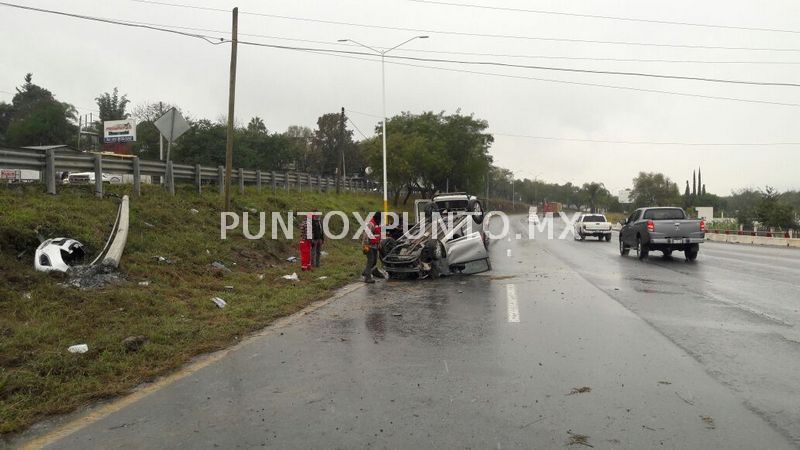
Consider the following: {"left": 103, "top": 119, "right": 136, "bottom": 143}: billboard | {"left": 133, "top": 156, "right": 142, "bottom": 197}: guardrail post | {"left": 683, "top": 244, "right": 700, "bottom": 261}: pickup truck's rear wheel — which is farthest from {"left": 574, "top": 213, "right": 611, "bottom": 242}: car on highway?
{"left": 103, "top": 119, "right": 136, "bottom": 143}: billboard

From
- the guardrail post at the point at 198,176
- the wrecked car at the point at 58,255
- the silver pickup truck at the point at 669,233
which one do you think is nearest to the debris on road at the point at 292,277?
the wrecked car at the point at 58,255

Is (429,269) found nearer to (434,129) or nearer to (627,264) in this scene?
(627,264)

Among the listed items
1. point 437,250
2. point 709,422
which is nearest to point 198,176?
point 437,250

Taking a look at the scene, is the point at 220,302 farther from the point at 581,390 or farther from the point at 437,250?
the point at 581,390

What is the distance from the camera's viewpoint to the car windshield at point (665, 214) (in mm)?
19125

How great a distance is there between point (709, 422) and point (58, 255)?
9.91 metres

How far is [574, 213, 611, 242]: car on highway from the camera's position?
3397cm

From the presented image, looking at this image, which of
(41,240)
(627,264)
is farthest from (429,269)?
(41,240)

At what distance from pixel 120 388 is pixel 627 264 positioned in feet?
50.2

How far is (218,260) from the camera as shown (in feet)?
44.3

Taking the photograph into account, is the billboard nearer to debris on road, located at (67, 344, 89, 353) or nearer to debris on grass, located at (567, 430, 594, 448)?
debris on road, located at (67, 344, 89, 353)

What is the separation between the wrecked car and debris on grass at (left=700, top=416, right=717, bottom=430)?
9.45m

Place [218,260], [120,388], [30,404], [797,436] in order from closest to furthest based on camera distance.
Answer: [797,436] < [30,404] < [120,388] < [218,260]

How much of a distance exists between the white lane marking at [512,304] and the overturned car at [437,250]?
2.32m
